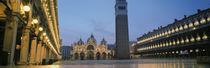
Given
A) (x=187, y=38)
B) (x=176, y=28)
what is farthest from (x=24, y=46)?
(x=176, y=28)

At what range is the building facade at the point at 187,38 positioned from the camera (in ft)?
125

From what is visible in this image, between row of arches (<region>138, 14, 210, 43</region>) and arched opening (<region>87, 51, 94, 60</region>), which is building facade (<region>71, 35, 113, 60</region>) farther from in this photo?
row of arches (<region>138, 14, 210, 43</region>)

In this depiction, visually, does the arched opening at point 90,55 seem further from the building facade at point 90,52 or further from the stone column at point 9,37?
the stone column at point 9,37

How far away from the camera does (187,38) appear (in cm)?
4409

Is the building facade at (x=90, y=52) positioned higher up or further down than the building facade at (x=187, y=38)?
further down

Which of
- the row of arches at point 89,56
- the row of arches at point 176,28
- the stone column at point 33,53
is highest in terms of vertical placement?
the row of arches at point 176,28

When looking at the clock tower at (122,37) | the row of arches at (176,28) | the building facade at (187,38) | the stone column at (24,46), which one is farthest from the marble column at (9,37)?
the clock tower at (122,37)

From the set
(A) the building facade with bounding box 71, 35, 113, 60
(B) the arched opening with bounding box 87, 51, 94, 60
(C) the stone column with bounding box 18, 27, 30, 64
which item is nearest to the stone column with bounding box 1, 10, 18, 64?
(C) the stone column with bounding box 18, 27, 30, 64

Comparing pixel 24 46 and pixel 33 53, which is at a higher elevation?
pixel 24 46

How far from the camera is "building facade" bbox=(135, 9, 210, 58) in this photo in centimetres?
3804

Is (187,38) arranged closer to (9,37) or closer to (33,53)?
(33,53)

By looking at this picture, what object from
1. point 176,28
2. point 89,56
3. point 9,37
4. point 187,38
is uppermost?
point 176,28

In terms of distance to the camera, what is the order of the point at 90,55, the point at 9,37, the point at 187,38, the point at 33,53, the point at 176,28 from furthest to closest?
the point at 90,55 < the point at 176,28 < the point at 187,38 < the point at 33,53 < the point at 9,37

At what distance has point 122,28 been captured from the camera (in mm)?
95750
